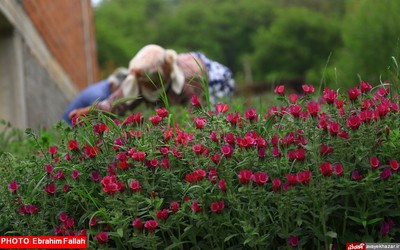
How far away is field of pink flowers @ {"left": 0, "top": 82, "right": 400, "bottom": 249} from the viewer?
2098 millimetres

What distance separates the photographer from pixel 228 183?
2.16 metres

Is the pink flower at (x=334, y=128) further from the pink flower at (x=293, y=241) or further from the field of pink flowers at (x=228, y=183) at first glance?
the pink flower at (x=293, y=241)

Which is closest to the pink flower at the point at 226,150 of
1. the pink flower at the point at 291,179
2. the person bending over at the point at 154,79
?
the pink flower at the point at 291,179

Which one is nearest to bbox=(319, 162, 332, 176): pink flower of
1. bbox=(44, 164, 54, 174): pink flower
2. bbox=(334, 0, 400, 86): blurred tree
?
bbox=(44, 164, 54, 174): pink flower

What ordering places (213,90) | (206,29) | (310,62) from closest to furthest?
(213,90), (310,62), (206,29)

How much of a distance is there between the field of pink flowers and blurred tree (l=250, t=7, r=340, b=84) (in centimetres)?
4225

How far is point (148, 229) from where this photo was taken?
2.10 meters

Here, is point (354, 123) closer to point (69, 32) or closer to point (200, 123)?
point (200, 123)

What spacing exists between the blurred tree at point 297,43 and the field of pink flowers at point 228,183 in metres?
42.3

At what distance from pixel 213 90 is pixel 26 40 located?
2.31 m


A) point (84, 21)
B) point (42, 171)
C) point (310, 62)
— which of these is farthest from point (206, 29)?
point (42, 171)

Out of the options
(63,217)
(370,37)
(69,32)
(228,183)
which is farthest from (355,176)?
(370,37)

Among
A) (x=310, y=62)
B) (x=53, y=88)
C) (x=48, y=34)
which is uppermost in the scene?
(x=48, y=34)

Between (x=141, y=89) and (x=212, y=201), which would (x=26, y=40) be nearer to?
(x=141, y=89)
